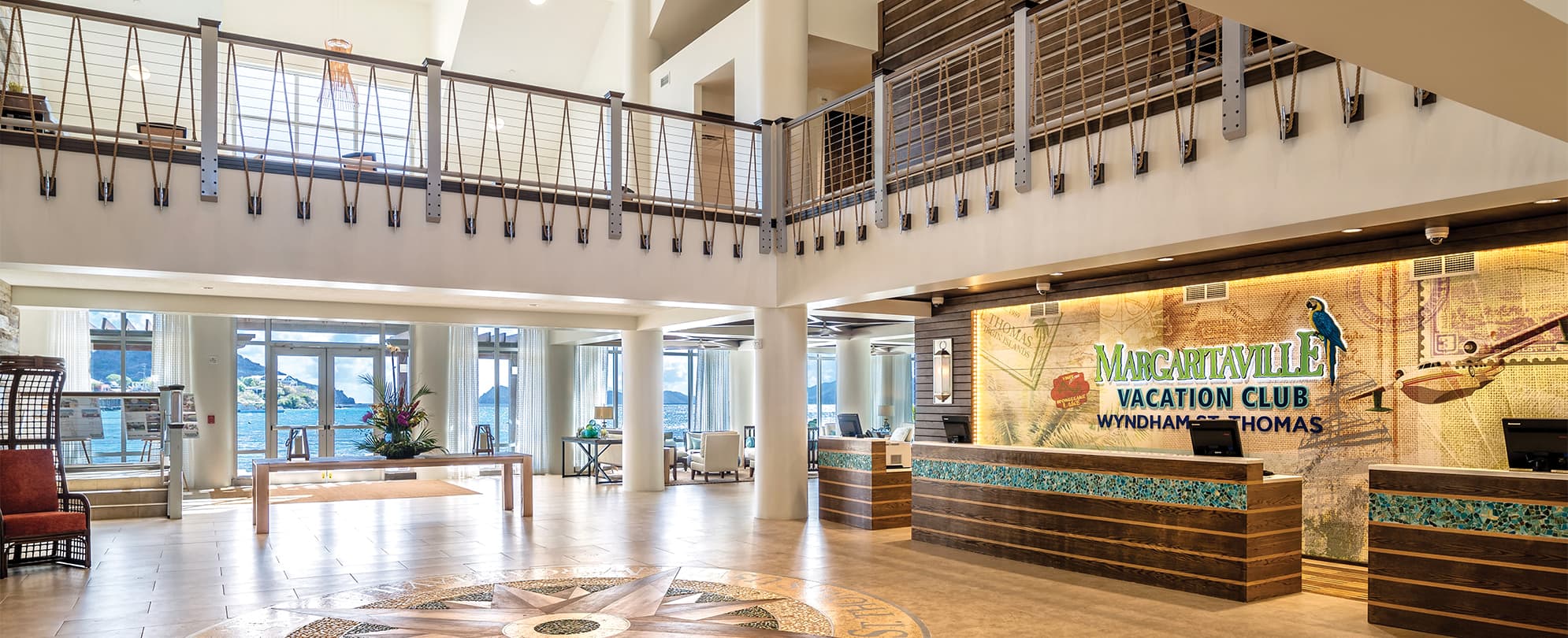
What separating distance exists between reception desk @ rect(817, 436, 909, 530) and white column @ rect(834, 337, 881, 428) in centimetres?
844

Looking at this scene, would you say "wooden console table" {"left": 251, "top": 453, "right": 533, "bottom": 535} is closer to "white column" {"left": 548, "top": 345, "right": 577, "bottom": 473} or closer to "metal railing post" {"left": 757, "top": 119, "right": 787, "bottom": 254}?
"metal railing post" {"left": 757, "top": 119, "right": 787, "bottom": 254}

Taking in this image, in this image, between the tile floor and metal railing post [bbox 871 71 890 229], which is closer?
the tile floor

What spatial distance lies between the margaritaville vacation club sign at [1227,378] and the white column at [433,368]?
11.2 m

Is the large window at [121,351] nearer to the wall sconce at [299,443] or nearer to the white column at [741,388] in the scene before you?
the wall sconce at [299,443]

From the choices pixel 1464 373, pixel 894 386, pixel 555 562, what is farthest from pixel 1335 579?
pixel 894 386

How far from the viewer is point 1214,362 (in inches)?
312

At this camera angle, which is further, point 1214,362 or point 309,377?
point 309,377

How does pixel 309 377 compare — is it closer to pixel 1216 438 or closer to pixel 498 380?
pixel 498 380

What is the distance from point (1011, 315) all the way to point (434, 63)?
592cm

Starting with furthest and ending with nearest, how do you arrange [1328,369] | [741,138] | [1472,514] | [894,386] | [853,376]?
[894,386] → [853,376] → [741,138] → [1328,369] → [1472,514]

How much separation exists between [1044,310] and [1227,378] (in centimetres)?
200

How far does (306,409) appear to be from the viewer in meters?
15.8

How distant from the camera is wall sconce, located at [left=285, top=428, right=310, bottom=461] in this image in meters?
15.0

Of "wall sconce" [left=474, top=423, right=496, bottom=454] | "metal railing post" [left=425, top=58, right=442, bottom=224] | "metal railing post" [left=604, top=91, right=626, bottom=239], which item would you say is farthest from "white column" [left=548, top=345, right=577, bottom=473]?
"metal railing post" [left=425, top=58, right=442, bottom=224]
